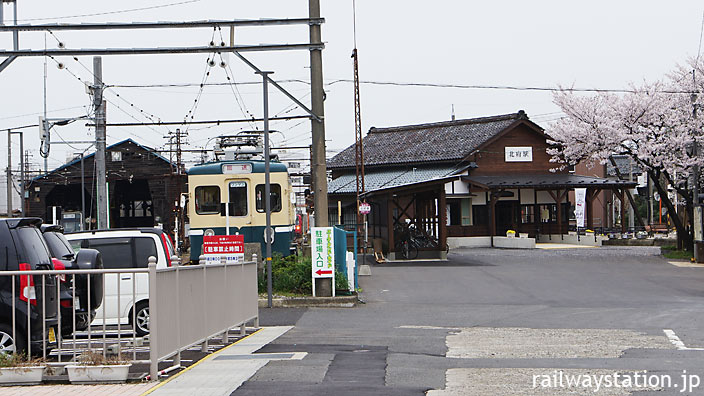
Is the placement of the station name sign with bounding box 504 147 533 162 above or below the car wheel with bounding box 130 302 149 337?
above

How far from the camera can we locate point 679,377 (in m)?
8.50

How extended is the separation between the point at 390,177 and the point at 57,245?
4064 centimetres

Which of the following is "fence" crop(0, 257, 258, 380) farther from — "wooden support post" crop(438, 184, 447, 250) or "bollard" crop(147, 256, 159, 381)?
"wooden support post" crop(438, 184, 447, 250)

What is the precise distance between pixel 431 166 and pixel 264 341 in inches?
1561

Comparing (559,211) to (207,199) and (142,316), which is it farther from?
(142,316)

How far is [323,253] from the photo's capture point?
19141mm

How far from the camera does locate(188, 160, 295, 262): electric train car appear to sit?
22.4m

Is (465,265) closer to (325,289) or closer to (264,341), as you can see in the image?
(325,289)

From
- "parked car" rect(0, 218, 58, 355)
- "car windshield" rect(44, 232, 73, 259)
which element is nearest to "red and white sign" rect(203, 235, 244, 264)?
"car windshield" rect(44, 232, 73, 259)

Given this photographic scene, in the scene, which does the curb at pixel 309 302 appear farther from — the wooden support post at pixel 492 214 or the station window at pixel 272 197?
the wooden support post at pixel 492 214

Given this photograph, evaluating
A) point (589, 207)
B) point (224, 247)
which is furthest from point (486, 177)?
point (224, 247)

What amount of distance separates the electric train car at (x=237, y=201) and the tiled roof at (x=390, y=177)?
24.1 metres

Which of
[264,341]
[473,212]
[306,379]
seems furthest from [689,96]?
[306,379]

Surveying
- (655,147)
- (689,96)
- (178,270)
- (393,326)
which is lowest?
(393,326)
